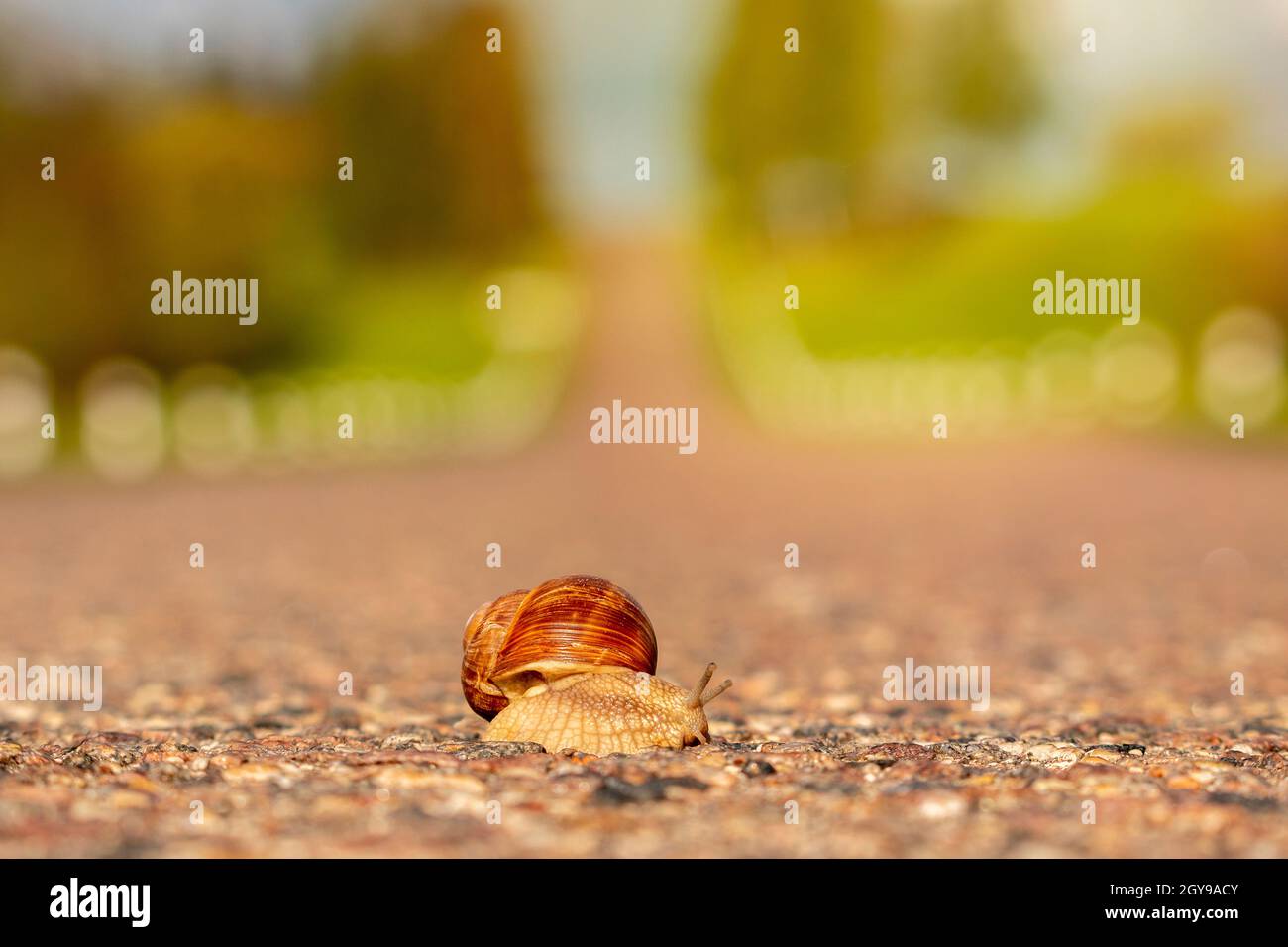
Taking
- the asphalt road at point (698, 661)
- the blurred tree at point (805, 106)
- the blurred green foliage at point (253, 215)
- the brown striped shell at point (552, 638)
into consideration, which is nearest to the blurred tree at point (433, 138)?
the blurred green foliage at point (253, 215)

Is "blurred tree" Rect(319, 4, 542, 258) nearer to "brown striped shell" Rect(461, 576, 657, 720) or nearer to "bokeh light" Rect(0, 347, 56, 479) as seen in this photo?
"bokeh light" Rect(0, 347, 56, 479)

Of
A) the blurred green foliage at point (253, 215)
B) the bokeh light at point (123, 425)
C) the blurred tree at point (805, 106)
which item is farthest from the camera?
the blurred tree at point (805, 106)

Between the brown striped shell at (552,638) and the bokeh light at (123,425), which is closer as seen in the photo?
the brown striped shell at (552,638)

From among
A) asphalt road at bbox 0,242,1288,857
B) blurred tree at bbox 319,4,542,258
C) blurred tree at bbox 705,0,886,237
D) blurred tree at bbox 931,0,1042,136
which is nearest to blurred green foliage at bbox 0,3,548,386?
blurred tree at bbox 319,4,542,258

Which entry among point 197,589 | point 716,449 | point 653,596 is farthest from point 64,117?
point 653,596

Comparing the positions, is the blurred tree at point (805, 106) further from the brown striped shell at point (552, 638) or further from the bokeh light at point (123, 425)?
the brown striped shell at point (552, 638)

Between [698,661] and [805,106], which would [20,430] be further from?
[805,106]

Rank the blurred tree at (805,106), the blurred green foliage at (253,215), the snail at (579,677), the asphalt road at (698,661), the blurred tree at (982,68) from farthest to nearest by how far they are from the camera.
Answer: the blurred tree at (982,68) < the blurred tree at (805,106) < the blurred green foliage at (253,215) < the snail at (579,677) < the asphalt road at (698,661)
